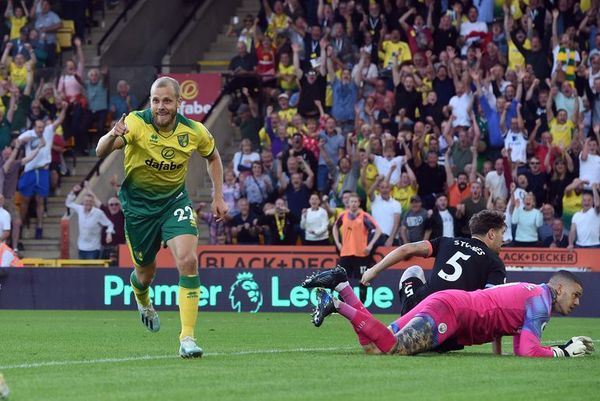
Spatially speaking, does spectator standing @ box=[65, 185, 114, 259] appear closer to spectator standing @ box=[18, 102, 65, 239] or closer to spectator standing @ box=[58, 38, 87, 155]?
spectator standing @ box=[18, 102, 65, 239]

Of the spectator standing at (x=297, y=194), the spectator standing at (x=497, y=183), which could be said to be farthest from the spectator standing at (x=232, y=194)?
the spectator standing at (x=497, y=183)

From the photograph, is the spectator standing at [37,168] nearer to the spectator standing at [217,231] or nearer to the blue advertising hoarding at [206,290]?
the spectator standing at [217,231]

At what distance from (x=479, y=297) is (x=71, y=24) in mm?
23549

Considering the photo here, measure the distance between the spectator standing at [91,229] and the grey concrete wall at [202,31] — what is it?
23.1 feet

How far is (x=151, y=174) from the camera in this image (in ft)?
41.3

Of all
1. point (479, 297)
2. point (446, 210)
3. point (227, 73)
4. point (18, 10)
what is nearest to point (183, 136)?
point (479, 297)

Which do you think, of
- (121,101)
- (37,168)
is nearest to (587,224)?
(121,101)

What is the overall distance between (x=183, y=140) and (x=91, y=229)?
15163 mm

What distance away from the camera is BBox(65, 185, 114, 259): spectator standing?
2733 cm

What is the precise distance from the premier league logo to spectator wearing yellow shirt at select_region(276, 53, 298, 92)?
586cm

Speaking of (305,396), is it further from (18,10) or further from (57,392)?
(18,10)

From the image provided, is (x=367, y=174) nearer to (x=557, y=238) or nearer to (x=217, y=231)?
(x=217, y=231)

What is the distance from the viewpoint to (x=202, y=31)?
3412cm

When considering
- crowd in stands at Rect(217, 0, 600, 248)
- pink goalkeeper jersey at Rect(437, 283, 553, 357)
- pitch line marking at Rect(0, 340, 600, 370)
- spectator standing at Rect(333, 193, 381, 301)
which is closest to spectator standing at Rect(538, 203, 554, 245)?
crowd in stands at Rect(217, 0, 600, 248)
